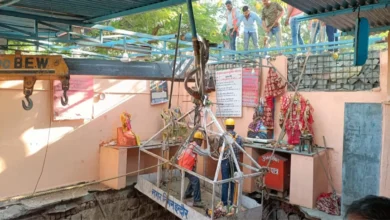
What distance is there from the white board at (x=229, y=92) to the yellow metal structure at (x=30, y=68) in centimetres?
576

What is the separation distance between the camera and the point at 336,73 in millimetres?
7199

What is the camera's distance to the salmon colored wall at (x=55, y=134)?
277 inches

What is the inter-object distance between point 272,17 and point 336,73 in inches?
97.3

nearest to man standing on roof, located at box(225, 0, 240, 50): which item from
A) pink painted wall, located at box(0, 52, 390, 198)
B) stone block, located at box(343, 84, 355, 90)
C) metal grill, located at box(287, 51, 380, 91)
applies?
pink painted wall, located at box(0, 52, 390, 198)

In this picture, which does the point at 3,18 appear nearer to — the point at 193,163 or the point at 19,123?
the point at 19,123

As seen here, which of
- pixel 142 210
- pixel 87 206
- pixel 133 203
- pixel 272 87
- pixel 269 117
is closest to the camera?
pixel 87 206

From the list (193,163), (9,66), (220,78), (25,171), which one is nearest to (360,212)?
(9,66)

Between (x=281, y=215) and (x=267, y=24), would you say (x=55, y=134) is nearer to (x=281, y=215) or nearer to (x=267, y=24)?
(x=281, y=215)

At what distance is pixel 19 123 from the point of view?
7164 mm

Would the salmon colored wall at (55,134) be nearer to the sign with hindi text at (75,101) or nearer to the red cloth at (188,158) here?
the sign with hindi text at (75,101)

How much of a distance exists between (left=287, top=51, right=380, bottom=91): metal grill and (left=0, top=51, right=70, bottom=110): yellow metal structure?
5.81m

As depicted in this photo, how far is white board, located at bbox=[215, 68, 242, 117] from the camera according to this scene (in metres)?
8.84

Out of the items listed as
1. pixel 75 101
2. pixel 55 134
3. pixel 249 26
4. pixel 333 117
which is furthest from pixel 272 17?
pixel 55 134

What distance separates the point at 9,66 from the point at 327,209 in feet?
20.7
